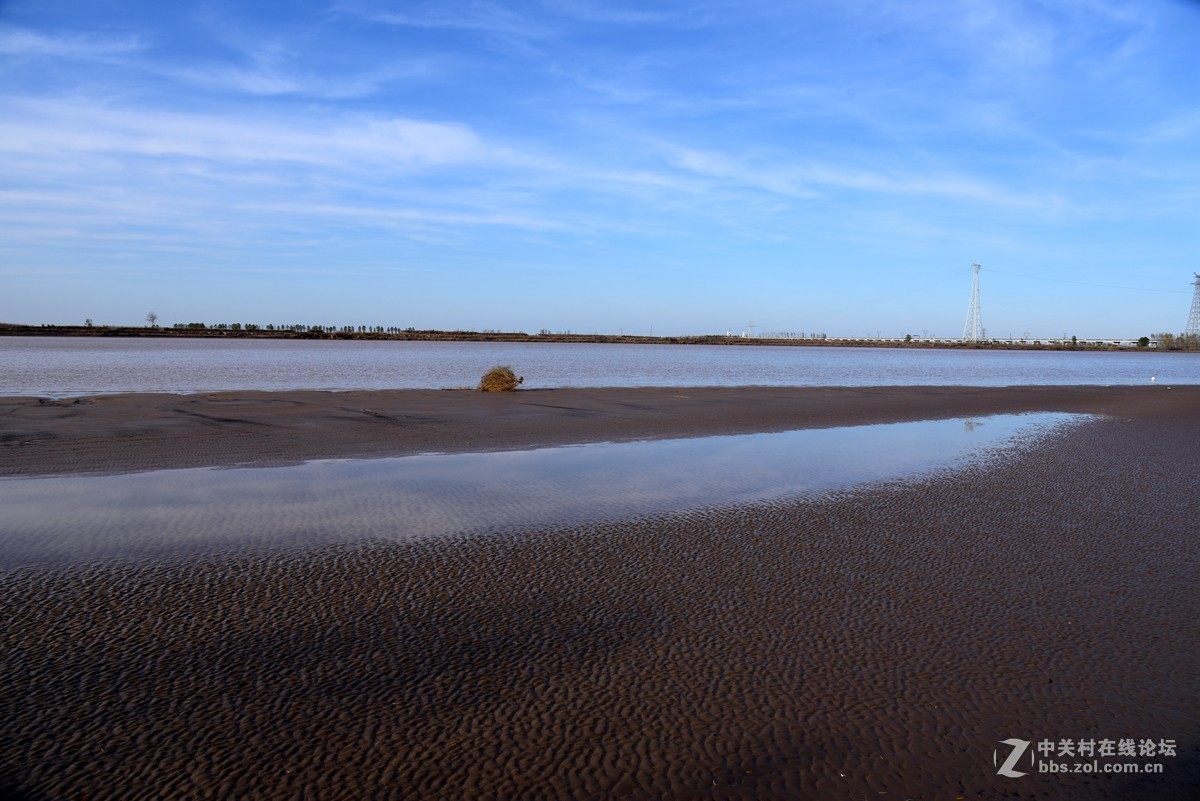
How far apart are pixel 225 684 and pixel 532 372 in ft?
98.7

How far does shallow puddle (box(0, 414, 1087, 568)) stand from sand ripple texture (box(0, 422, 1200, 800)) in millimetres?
575

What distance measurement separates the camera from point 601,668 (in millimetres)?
3588

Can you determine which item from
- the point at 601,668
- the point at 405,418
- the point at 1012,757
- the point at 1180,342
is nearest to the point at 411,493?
the point at 601,668

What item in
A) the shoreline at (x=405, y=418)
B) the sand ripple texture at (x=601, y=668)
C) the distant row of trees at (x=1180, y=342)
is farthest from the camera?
the distant row of trees at (x=1180, y=342)

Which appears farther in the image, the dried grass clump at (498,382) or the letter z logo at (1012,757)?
the dried grass clump at (498,382)

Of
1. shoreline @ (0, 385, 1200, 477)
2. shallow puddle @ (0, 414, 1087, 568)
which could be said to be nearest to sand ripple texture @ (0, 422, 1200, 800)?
shallow puddle @ (0, 414, 1087, 568)

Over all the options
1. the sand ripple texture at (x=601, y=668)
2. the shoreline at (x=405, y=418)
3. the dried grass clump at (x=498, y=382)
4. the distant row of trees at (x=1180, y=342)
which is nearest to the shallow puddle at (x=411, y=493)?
the sand ripple texture at (x=601, y=668)

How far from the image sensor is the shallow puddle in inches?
228

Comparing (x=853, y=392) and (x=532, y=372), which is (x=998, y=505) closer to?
(x=853, y=392)

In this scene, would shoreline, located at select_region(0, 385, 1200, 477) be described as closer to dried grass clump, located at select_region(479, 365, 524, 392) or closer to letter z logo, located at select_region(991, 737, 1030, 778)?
dried grass clump, located at select_region(479, 365, 524, 392)

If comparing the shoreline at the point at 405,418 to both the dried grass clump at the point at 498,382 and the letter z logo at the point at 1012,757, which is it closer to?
the dried grass clump at the point at 498,382

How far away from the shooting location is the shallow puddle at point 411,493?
5.79 meters

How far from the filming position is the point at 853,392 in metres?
23.6

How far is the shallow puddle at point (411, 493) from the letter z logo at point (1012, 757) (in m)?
3.90
